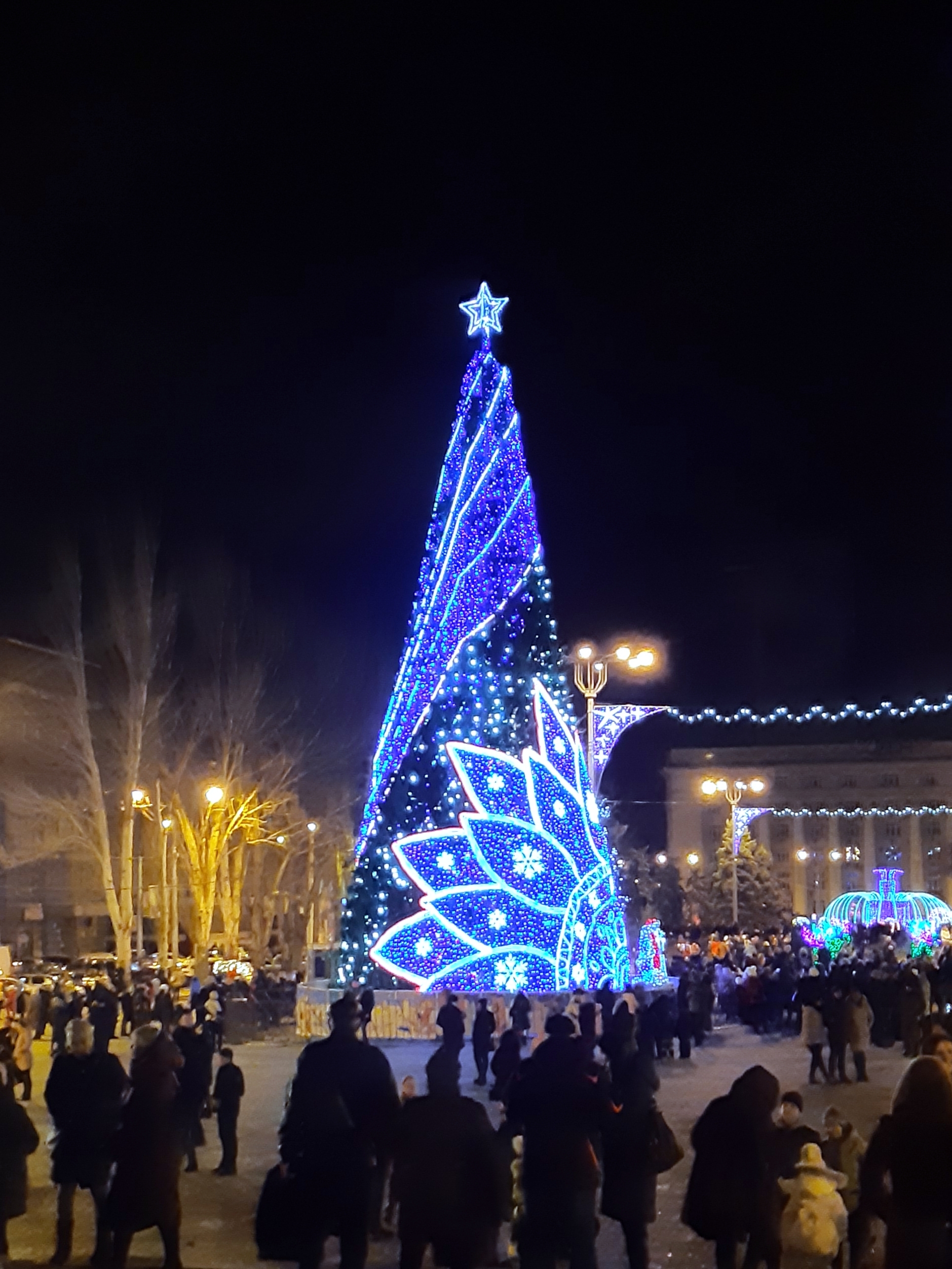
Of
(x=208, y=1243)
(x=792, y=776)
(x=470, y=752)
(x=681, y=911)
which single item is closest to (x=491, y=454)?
(x=470, y=752)

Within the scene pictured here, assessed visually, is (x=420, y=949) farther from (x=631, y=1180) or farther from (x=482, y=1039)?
(x=631, y=1180)

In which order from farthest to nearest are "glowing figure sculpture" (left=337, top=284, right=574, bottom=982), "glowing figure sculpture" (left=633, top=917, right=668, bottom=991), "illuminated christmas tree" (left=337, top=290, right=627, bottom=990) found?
"glowing figure sculpture" (left=633, top=917, right=668, bottom=991) → "glowing figure sculpture" (left=337, top=284, right=574, bottom=982) → "illuminated christmas tree" (left=337, top=290, right=627, bottom=990)

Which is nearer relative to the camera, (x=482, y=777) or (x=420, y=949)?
(x=482, y=777)

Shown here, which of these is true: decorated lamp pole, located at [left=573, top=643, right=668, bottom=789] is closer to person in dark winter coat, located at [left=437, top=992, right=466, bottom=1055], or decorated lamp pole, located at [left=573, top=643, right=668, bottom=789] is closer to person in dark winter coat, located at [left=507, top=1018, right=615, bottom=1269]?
person in dark winter coat, located at [left=437, top=992, right=466, bottom=1055]

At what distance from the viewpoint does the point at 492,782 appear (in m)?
21.1

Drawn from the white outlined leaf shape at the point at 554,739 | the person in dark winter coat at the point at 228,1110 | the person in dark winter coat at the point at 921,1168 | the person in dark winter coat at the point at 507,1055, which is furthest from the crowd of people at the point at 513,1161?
the white outlined leaf shape at the point at 554,739

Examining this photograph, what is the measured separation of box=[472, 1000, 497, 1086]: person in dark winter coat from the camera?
1697cm

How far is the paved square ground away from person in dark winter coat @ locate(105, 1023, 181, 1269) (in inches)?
37.5

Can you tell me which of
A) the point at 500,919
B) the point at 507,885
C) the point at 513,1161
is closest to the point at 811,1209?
the point at 513,1161

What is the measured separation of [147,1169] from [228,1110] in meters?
4.20

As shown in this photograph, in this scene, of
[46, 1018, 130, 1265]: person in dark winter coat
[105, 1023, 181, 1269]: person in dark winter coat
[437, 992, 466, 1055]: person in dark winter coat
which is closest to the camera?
[105, 1023, 181, 1269]: person in dark winter coat

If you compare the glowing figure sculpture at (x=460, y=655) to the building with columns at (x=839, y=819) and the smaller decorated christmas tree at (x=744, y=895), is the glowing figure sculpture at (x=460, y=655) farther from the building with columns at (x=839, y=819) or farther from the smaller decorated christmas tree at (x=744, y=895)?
the building with columns at (x=839, y=819)

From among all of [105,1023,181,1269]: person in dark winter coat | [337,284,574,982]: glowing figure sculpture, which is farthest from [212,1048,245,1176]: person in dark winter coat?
[337,284,574,982]: glowing figure sculpture

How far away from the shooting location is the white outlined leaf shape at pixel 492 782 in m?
21.0
